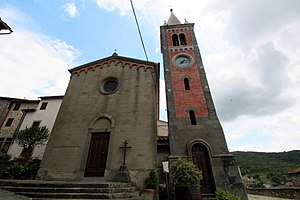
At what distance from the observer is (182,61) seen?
15.1m

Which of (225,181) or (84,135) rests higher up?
(84,135)

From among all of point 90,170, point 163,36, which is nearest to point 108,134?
point 90,170

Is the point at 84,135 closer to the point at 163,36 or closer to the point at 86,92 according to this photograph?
the point at 86,92

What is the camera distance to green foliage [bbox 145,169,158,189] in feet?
26.3

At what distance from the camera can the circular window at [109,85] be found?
1230 cm

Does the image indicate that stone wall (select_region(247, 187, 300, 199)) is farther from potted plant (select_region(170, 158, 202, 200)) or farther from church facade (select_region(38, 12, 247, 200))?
potted plant (select_region(170, 158, 202, 200))

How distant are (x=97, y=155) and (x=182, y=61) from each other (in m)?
10.8

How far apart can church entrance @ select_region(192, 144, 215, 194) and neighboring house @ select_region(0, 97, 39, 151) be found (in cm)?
1936

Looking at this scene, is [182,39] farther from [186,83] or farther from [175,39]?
[186,83]

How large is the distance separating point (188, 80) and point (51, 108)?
627 inches

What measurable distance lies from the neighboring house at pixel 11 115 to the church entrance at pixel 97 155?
45.4ft

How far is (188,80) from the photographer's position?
13.8 m

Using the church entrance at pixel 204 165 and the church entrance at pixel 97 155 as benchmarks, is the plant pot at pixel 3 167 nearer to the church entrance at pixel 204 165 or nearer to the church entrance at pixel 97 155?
the church entrance at pixel 97 155

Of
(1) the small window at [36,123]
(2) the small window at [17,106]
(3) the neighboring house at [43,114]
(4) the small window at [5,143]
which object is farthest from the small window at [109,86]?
(2) the small window at [17,106]
